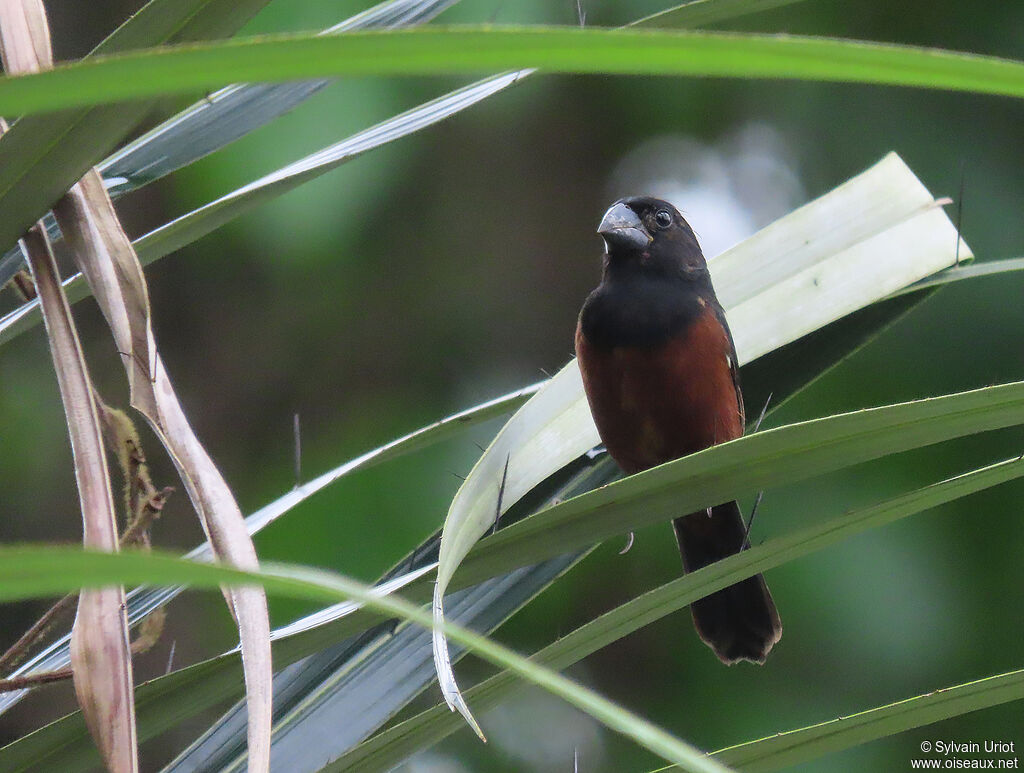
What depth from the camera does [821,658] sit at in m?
3.51

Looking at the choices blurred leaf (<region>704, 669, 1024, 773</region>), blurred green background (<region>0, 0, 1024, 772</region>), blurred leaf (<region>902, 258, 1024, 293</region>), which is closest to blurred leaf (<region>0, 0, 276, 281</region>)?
blurred leaf (<region>704, 669, 1024, 773</region>)

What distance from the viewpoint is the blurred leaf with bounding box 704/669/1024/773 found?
84 cm

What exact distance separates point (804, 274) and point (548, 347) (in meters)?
2.99

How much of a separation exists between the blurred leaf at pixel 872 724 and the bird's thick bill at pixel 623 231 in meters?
1.48

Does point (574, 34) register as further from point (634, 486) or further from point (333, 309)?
point (333, 309)

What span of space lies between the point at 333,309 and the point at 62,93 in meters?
3.98

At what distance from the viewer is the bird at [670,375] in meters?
2.10

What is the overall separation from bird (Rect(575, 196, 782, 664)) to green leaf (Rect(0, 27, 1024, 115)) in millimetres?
1621

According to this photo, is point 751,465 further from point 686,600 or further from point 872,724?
point 872,724

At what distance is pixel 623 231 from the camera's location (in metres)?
2.24

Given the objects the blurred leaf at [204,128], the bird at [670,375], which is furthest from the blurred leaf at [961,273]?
the bird at [670,375]

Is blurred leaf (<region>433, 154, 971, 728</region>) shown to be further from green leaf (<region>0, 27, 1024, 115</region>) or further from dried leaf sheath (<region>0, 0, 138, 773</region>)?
green leaf (<region>0, 27, 1024, 115</region>)

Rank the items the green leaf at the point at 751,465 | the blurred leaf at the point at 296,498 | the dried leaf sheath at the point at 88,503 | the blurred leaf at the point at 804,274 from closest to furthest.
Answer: the dried leaf sheath at the point at 88,503
the green leaf at the point at 751,465
the blurred leaf at the point at 296,498
the blurred leaf at the point at 804,274

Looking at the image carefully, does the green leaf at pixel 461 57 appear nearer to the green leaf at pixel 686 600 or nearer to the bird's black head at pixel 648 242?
the green leaf at pixel 686 600
